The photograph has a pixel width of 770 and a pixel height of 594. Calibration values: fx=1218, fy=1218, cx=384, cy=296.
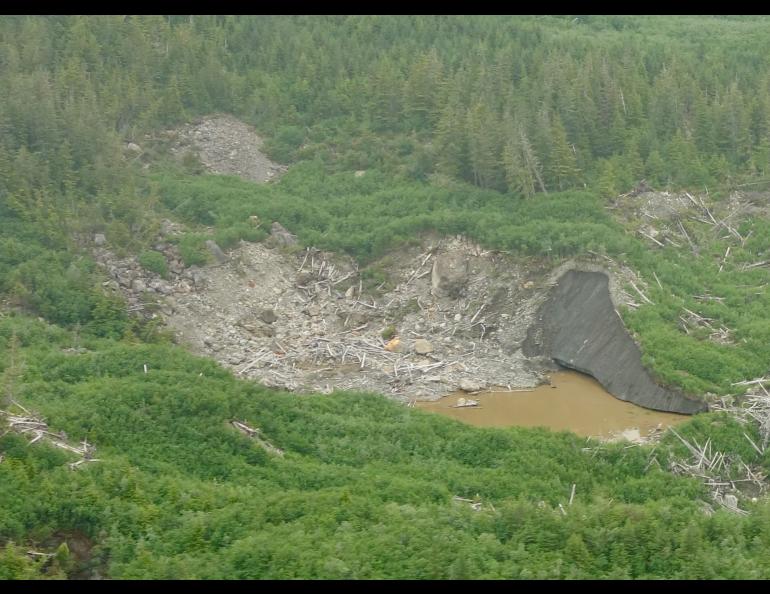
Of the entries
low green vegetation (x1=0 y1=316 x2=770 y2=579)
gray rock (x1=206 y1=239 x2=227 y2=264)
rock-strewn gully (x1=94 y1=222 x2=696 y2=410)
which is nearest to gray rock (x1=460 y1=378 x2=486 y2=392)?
rock-strewn gully (x1=94 y1=222 x2=696 y2=410)

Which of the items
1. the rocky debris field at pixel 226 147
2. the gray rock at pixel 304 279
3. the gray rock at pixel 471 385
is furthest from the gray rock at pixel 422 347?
the rocky debris field at pixel 226 147

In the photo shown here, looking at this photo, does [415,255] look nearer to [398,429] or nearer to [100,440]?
[398,429]

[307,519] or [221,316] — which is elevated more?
[307,519]

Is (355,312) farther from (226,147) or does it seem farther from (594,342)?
(226,147)

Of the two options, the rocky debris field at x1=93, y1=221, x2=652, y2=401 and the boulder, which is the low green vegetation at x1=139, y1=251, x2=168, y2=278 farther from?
the boulder

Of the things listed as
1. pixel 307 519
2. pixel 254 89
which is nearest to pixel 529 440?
pixel 307 519

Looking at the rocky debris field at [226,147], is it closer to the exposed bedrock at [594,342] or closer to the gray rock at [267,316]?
the gray rock at [267,316]
